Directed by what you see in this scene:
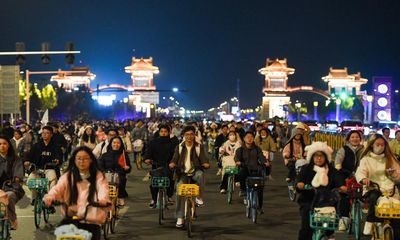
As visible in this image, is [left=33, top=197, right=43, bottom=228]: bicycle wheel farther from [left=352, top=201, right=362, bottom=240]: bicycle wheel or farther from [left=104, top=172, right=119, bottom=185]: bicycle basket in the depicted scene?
[left=352, top=201, right=362, bottom=240]: bicycle wheel

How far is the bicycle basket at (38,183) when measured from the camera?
11195mm

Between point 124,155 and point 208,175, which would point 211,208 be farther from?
point 208,175

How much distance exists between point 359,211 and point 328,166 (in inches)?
96.4

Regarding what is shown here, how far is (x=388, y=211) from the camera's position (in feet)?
25.3

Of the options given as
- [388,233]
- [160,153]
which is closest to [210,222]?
[160,153]

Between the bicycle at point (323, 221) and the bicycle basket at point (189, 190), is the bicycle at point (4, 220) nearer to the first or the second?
the bicycle basket at point (189, 190)

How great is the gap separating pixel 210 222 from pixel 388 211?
5068mm

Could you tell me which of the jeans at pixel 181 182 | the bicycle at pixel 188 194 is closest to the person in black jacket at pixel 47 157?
the jeans at pixel 181 182

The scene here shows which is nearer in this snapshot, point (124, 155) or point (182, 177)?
point (182, 177)

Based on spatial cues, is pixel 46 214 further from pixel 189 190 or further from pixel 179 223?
pixel 189 190

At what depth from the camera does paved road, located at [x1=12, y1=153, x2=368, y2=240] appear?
10.9 meters

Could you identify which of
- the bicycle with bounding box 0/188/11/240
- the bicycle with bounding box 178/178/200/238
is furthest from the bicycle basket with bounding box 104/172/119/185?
the bicycle with bounding box 0/188/11/240

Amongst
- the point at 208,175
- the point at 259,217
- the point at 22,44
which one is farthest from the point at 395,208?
the point at 22,44

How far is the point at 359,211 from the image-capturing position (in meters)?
10.3
